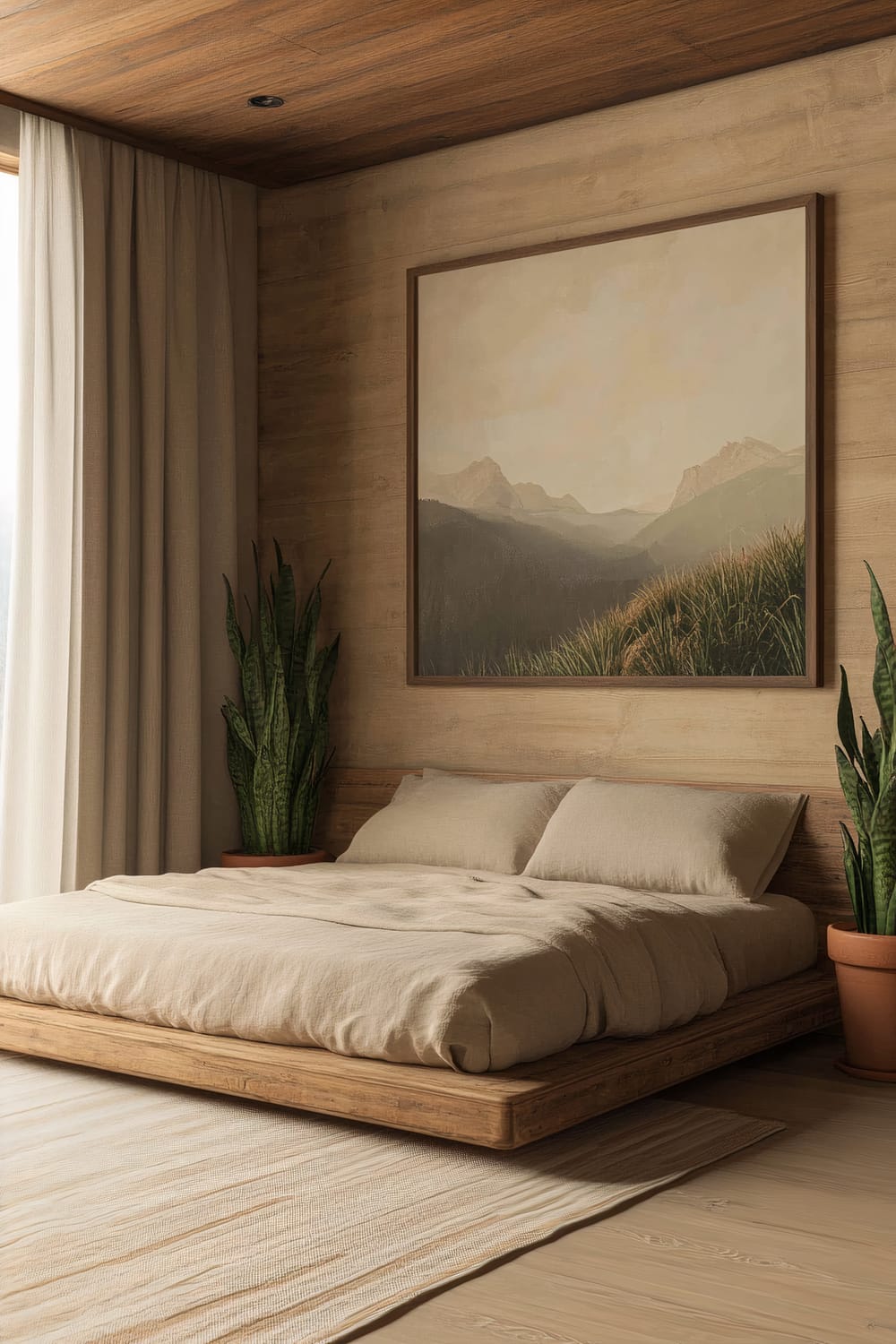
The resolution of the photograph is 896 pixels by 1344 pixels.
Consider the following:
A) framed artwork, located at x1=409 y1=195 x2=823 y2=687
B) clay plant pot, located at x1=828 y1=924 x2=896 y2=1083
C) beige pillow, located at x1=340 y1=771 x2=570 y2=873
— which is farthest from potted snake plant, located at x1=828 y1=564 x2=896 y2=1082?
beige pillow, located at x1=340 y1=771 x2=570 y2=873

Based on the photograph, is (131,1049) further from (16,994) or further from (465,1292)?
(465,1292)

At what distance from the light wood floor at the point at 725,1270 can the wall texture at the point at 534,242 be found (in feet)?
5.01

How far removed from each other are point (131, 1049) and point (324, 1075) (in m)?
0.59

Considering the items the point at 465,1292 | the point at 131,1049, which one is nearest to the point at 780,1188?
the point at 465,1292

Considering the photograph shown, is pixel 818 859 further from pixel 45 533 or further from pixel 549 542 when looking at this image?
pixel 45 533

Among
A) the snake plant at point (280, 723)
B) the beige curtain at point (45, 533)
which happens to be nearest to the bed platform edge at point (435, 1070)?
the beige curtain at point (45, 533)

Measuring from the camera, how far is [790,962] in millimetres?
3783

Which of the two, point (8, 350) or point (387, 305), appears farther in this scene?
point (387, 305)

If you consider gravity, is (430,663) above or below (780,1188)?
above

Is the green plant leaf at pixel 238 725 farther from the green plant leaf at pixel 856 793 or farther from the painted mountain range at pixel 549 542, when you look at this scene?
the green plant leaf at pixel 856 793

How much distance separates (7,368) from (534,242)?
1.75 meters

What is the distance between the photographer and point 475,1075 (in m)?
2.78

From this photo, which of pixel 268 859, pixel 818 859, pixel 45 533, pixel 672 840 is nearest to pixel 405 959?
pixel 672 840

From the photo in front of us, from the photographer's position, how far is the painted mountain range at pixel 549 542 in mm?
4199
